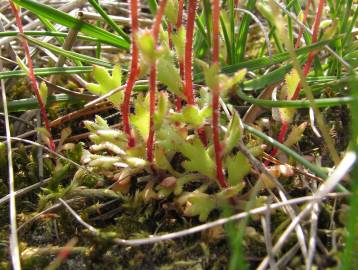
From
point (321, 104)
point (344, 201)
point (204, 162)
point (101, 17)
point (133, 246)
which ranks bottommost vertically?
point (133, 246)

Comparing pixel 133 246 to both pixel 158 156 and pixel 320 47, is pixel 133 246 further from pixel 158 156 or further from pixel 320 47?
pixel 320 47

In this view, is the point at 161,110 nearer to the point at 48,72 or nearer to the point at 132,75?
the point at 132,75

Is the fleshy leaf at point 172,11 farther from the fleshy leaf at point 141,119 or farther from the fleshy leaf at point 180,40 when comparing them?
the fleshy leaf at point 141,119

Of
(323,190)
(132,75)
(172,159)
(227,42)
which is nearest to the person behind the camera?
(323,190)

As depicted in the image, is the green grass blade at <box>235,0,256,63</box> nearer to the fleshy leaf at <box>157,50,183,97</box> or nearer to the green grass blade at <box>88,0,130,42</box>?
the green grass blade at <box>88,0,130,42</box>

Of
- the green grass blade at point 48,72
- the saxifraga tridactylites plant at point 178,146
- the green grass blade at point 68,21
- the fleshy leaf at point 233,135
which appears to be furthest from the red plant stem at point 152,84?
the green grass blade at point 68,21

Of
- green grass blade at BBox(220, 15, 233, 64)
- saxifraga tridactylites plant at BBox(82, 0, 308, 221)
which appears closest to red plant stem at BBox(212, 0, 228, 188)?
saxifraga tridactylites plant at BBox(82, 0, 308, 221)

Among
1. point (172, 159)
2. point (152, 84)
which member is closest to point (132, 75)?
point (152, 84)

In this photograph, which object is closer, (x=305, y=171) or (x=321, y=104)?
(x=321, y=104)

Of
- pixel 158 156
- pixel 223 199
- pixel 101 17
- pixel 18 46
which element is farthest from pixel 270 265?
pixel 18 46
